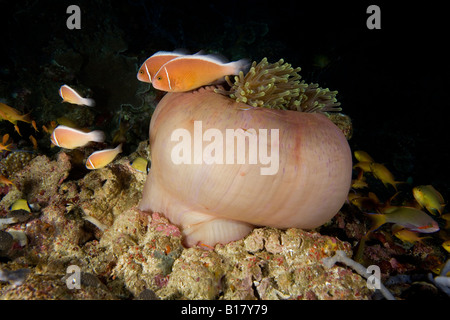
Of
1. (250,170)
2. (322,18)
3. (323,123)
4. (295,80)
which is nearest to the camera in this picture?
(250,170)

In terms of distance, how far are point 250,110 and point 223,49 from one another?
5.57 meters

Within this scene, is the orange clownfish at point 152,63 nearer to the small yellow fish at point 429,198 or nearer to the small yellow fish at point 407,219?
the small yellow fish at point 407,219

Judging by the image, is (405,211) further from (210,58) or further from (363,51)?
(363,51)

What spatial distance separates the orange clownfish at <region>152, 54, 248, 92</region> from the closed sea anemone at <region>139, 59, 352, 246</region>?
0.10 meters

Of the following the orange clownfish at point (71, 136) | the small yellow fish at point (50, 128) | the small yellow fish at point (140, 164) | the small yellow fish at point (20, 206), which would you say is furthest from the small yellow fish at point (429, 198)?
the small yellow fish at point (50, 128)

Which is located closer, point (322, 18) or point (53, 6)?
point (53, 6)

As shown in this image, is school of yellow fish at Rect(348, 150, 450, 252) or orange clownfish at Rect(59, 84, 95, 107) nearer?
school of yellow fish at Rect(348, 150, 450, 252)

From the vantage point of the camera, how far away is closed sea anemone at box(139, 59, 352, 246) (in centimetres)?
173

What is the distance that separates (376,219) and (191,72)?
2.28m

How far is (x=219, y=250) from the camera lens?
1.99 meters

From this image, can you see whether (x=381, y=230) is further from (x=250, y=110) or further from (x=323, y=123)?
(x=250, y=110)

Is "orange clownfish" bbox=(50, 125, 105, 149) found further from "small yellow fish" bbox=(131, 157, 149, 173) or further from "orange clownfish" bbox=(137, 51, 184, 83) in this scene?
"orange clownfish" bbox=(137, 51, 184, 83)

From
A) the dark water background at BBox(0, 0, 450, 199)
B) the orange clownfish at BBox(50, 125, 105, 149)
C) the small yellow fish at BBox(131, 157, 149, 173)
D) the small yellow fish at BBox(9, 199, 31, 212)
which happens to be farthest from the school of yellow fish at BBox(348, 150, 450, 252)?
the small yellow fish at BBox(9, 199, 31, 212)
